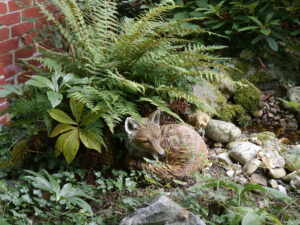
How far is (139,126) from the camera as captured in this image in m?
3.03

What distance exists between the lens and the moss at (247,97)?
495 cm

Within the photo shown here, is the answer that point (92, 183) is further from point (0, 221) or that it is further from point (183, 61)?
point (183, 61)

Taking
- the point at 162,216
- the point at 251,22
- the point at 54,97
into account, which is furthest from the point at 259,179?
the point at 251,22

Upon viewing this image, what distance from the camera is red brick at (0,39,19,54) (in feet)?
12.5

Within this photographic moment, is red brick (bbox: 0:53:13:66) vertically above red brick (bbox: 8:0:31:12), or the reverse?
red brick (bbox: 8:0:31:12)

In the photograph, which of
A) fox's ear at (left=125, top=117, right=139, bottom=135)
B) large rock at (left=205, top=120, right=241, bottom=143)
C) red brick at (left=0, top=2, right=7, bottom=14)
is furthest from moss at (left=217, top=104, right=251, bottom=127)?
red brick at (left=0, top=2, right=7, bottom=14)

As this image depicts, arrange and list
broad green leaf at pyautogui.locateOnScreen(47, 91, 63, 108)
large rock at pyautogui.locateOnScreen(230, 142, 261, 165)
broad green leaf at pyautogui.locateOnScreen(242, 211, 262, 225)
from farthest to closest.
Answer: large rock at pyautogui.locateOnScreen(230, 142, 261, 165) → broad green leaf at pyautogui.locateOnScreen(47, 91, 63, 108) → broad green leaf at pyautogui.locateOnScreen(242, 211, 262, 225)

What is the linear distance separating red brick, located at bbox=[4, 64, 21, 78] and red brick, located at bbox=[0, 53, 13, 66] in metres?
0.05

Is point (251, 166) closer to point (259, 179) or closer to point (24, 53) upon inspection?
point (259, 179)

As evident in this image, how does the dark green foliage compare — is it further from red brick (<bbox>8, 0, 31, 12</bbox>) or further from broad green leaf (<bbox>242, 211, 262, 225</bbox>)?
broad green leaf (<bbox>242, 211, 262, 225</bbox>)

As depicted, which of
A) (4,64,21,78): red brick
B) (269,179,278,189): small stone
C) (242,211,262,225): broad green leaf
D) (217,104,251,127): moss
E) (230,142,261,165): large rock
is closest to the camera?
(242,211,262,225): broad green leaf

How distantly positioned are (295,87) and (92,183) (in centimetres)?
357

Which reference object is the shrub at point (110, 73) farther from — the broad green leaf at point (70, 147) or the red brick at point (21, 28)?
the red brick at point (21, 28)

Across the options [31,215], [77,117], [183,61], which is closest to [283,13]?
[183,61]
